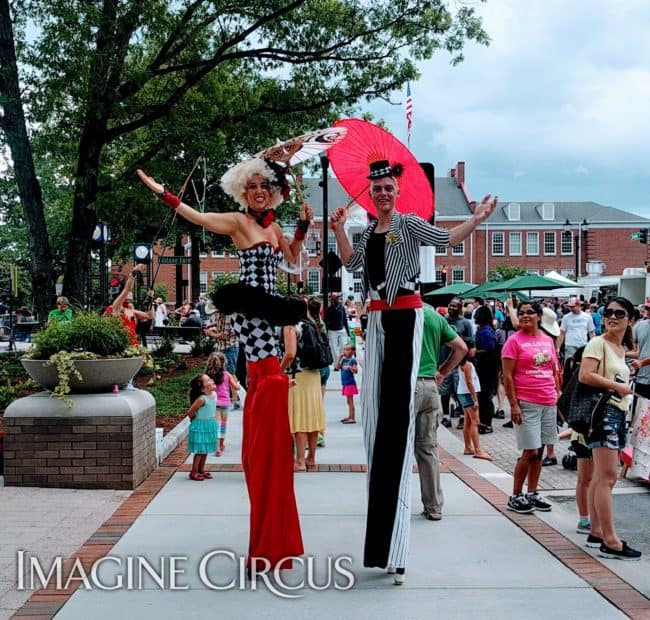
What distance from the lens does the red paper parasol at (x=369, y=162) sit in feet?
17.2

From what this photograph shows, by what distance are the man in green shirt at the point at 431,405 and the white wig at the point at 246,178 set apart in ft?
5.97

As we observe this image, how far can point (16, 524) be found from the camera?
5.96 meters

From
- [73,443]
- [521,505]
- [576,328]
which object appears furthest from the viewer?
[576,328]

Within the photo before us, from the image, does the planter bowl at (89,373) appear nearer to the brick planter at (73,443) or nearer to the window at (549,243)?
the brick planter at (73,443)

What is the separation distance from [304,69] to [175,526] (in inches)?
592

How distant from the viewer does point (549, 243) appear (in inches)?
2817

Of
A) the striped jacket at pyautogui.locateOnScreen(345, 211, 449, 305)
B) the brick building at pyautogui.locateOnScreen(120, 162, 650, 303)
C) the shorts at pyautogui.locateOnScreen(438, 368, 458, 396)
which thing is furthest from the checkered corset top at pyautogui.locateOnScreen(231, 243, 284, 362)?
the brick building at pyautogui.locateOnScreen(120, 162, 650, 303)

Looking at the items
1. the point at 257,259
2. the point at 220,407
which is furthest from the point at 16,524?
the point at 220,407

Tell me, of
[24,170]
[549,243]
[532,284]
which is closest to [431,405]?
[24,170]

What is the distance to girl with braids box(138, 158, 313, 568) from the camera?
16.2 ft

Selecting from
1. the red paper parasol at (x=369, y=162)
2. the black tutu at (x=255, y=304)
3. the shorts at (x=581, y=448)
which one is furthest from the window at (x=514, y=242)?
the black tutu at (x=255, y=304)

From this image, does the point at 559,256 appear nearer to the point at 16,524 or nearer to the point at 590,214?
the point at 590,214

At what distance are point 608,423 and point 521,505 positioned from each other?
4.83 feet

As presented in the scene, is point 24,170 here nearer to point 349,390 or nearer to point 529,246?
point 349,390
